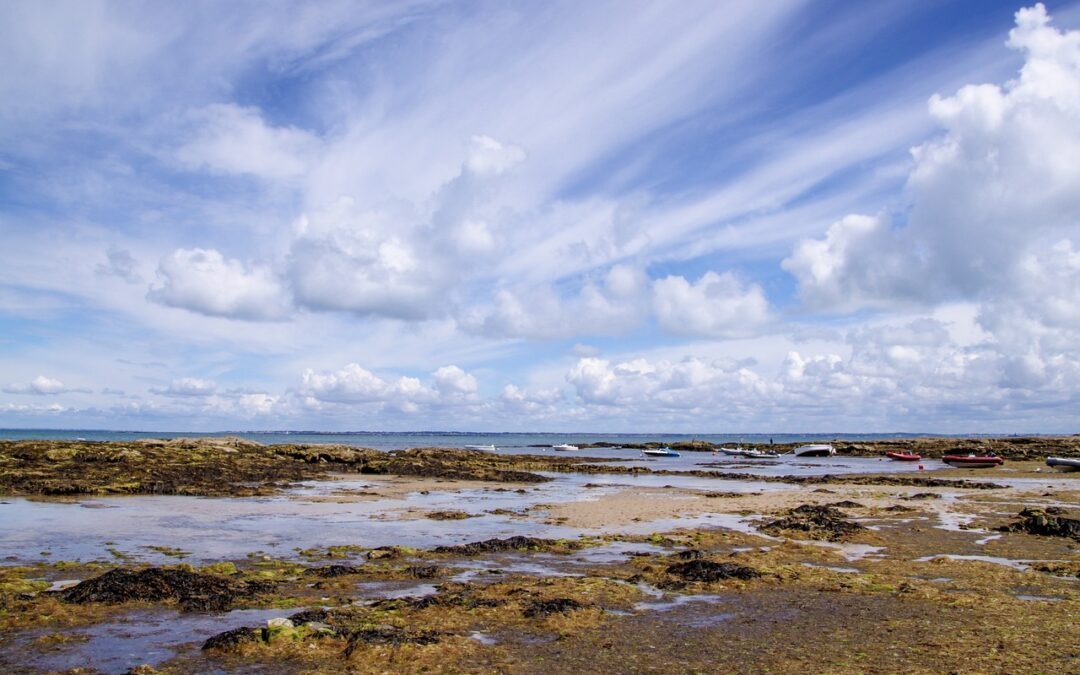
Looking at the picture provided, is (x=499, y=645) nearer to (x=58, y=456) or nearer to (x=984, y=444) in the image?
(x=58, y=456)

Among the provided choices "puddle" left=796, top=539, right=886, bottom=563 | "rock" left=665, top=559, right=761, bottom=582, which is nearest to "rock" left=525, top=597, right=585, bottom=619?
"rock" left=665, top=559, right=761, bottom=582

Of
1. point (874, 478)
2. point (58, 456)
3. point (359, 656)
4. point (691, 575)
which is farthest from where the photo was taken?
point (874, 478)

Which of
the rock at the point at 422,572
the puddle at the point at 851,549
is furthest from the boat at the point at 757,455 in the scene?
the rock at the point at 422,572

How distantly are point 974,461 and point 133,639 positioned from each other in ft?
241

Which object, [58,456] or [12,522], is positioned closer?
[12,522]

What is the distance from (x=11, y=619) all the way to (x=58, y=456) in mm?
38757

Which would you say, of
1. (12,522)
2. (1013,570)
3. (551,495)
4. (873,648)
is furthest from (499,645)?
(551,495)

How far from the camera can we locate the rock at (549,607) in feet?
36.4

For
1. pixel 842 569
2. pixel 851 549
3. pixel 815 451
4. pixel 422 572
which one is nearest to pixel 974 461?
pixel 815 451

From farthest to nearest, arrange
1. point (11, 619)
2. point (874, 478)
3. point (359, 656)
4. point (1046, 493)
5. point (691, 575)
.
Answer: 1. point (874, 478)
2. point (1046, 493)
3. point (691, 575)
4. point (11, 619)
5. point (359, 656)

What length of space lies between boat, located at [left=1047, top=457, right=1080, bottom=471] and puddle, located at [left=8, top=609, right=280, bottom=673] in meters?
68.2

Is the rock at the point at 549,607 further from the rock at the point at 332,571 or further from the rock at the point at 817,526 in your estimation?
the rock at the point at 817,526

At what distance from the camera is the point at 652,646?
9.76 metres

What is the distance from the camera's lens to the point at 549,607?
1131cm
